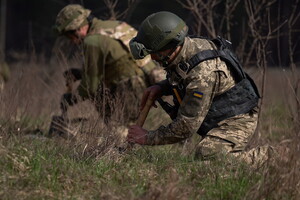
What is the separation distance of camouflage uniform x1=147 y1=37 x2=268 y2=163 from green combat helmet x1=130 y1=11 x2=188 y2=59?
0.36ft

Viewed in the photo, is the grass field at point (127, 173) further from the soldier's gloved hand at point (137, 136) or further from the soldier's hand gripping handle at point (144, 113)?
the soldier's hand gripping handle at point (144, 113)

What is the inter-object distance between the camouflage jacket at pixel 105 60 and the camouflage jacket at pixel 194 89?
1.68 metres

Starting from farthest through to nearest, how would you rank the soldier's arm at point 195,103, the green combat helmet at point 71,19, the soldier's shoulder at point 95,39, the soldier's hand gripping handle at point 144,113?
the green combat helmet at point 71,19, the soldier's shoulder at point 95,39, the soldier's hand gripping handle at point 144,113, the soldier's arm at point 195,103

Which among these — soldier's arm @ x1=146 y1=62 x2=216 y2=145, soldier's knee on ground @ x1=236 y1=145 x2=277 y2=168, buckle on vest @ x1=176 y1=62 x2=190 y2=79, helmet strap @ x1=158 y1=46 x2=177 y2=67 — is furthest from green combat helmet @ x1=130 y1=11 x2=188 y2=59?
soldier's knee on ground @ x1=236 y1=145 x2=277 y2=168

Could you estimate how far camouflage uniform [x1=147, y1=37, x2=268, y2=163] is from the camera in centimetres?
374

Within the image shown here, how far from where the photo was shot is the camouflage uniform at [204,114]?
374 cm

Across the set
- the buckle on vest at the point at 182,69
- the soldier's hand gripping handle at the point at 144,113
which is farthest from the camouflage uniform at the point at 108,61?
the buckle on vest at the point at 182,69

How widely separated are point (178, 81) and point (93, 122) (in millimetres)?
866

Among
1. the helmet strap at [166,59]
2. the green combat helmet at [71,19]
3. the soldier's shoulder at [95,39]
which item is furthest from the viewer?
the green combat helmet at [71,19]

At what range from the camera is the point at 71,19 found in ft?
18.5

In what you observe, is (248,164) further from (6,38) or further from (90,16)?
(6,38)

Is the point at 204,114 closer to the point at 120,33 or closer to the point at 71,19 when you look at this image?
the point at 120,33

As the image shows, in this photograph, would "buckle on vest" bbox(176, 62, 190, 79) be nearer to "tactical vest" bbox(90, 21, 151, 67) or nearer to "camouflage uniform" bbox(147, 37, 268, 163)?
"camouflage uniform" bbox(147, 37, 268, 163)

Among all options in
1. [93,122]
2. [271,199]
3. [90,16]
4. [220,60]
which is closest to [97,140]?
[93,122]
